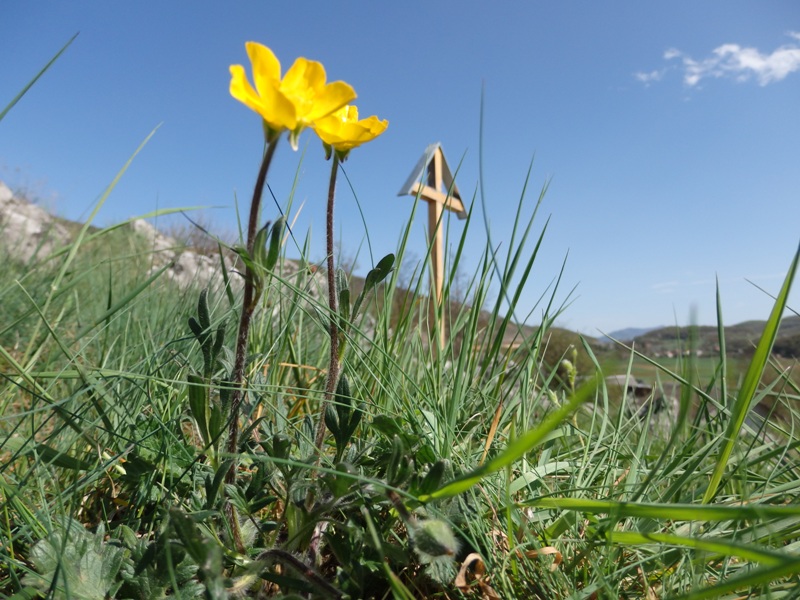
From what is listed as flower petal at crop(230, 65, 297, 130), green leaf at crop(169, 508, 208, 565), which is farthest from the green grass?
flower petal at crop(230, 65, 297, 130)

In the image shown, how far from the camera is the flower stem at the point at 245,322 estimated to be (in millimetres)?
551

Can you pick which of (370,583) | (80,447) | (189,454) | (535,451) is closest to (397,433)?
(370,583)

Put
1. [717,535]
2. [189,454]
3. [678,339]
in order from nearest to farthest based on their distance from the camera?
1. [717,535]
2. [189,454]
3. [678,339]

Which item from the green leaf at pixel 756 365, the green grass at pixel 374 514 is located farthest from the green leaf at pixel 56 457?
the green leaf at pixel 756 365

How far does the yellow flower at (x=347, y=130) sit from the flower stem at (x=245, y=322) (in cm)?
7

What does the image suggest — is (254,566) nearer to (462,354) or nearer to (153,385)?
(462,354)

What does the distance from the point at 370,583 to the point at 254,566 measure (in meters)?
0.15

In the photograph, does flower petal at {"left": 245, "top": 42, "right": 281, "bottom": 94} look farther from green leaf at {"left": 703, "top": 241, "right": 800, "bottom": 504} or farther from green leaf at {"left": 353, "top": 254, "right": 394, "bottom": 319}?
green leaf at {"left": 703, "top": 241, "right": 800, "bottom": 504}

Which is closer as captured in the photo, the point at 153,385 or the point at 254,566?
the point at 254,566

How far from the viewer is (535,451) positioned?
98 centimetres

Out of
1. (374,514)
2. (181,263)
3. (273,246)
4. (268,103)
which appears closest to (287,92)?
(268,103)

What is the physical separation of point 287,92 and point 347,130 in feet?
0.26

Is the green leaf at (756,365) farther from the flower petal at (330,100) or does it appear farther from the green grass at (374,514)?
the flower petal at (330,100)

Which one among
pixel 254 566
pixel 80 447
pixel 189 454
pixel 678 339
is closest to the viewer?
pixel 254 566
